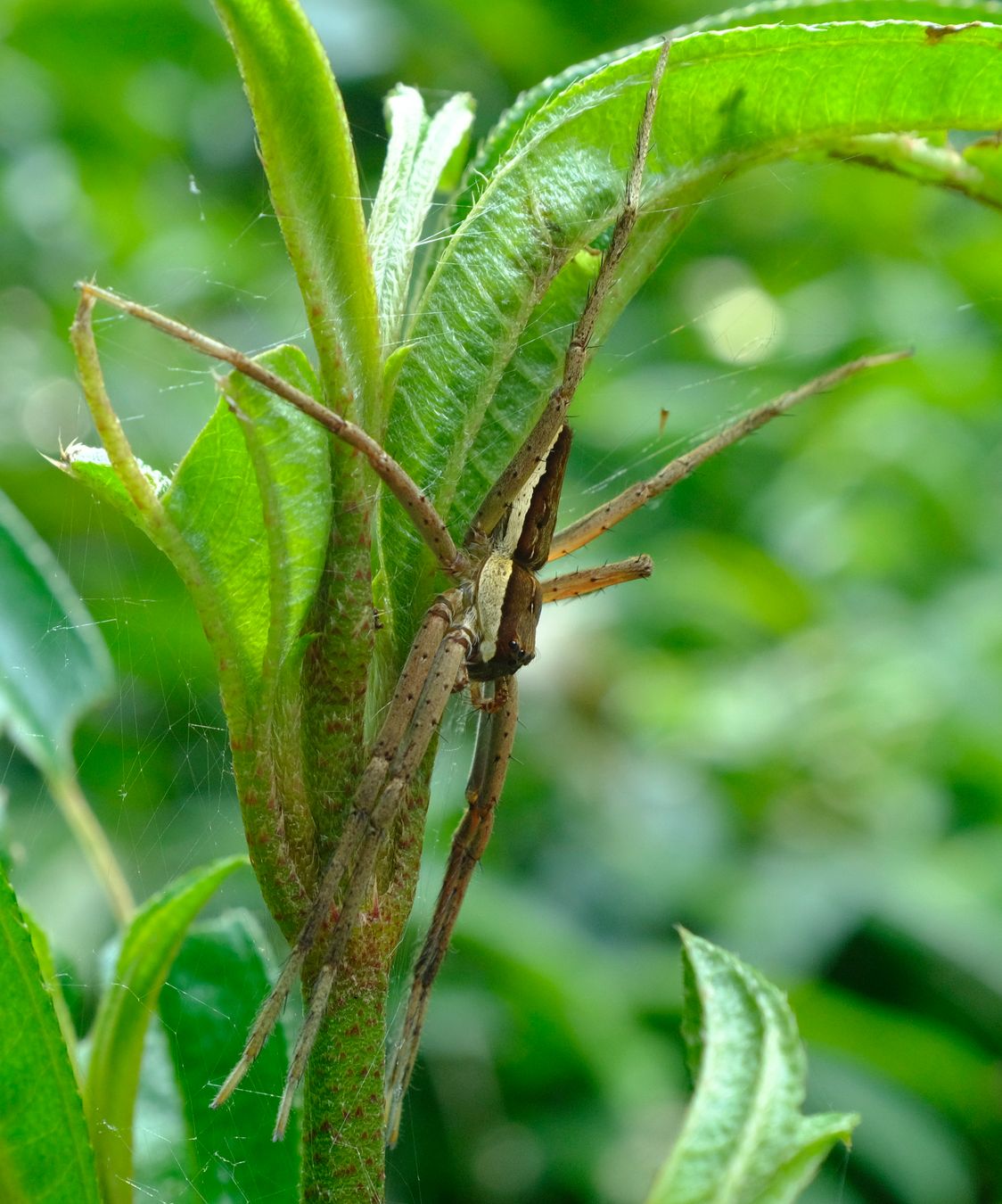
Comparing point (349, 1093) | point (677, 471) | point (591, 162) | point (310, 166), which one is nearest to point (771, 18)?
point (591, 162)

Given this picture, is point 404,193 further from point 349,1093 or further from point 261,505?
point 349,1093

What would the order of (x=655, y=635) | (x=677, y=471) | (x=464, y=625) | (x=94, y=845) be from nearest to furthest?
(x=464, y=625)
(x=94, y=845)
(x=677, y=471)
(x=655, y=635)

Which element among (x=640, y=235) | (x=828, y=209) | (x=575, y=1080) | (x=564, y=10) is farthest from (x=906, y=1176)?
(x=564, y=10)

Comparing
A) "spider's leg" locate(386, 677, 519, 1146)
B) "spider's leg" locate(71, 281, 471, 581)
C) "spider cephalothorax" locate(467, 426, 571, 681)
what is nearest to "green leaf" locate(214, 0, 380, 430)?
"spider's leg" locate(71, 281, 471, 581)

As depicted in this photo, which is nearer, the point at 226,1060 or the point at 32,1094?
the point at 32,1094

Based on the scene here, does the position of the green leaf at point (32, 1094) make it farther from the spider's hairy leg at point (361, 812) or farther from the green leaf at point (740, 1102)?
the green leaf at point (740, 1102)

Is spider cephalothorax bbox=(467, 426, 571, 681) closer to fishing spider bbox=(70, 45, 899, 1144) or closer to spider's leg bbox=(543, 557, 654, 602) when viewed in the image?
fishing spider bbox=(70, 45, 899, 1144)
